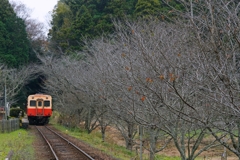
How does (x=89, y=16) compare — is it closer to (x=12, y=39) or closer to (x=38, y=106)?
(x=38, y=106)

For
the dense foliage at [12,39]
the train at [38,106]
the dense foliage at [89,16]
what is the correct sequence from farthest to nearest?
1. the dense foliage at [12,39]
2. the train at [38,106]
3. the dense foliage at [89,16]

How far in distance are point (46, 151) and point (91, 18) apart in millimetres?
22718

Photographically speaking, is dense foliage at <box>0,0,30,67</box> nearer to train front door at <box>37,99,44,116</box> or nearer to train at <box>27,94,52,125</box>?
train at <box>27,94,52,125</box>

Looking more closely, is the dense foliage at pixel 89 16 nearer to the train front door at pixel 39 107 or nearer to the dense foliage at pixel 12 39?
the dense foliage at pixel 12 39

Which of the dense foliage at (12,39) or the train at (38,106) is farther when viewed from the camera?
the dense foliage at (12,39)

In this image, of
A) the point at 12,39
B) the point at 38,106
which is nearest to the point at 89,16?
the point at 38,106

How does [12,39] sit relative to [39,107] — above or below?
above

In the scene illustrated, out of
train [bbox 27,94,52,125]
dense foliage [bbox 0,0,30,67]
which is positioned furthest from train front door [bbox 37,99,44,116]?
dense foliage [bbox 0,0,30,67]

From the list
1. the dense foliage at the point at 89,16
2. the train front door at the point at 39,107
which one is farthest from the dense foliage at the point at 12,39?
the train front door at the point at 39,107

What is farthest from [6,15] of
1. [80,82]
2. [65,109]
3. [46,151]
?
→ [46,151]

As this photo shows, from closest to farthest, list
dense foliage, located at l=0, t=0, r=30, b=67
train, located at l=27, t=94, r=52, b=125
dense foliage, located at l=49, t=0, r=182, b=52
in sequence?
dense foliage, located at l=49, t=0, r=182, b=52, train, located at l=27, t=94, r=52, b=125, dense foliage, located at l=0, t=0, r=30, b=67

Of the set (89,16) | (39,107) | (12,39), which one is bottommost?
(39,107)

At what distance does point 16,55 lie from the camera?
42344mm

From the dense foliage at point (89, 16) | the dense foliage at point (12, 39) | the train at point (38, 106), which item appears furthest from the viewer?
the dense foliage at point (12, 39)
